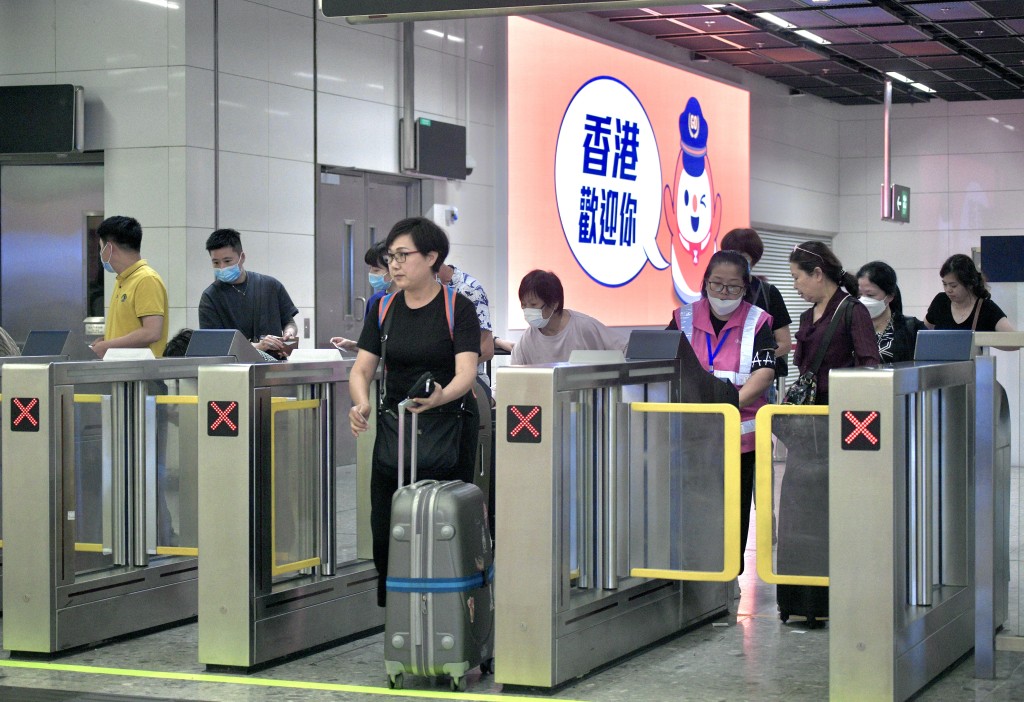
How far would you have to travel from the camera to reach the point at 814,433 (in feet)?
15.9

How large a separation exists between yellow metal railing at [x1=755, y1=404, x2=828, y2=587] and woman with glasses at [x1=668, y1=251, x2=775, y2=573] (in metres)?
0.68

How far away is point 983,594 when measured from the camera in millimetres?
4723

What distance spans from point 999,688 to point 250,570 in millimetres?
2536

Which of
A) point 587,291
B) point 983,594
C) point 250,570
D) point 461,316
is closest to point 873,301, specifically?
point 983,594

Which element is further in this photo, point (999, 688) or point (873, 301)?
point (873, 301)

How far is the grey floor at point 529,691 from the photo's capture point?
455 cm

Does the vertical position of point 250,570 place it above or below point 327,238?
below

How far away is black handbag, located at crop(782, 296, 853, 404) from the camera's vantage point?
17.4ft

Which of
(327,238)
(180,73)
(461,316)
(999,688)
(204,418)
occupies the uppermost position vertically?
(180,73)

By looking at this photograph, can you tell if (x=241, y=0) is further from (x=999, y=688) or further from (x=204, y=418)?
(x=999, y=688)

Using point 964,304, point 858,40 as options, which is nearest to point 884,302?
point 964,304

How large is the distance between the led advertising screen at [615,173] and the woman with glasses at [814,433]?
6.70 metres

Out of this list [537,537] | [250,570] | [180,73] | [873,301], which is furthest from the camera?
[180,73]

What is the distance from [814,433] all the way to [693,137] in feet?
36.4
